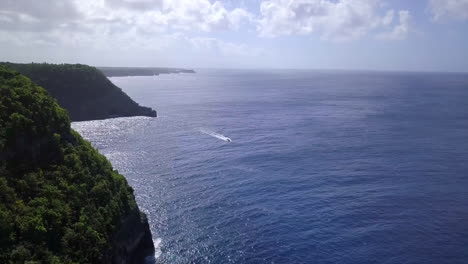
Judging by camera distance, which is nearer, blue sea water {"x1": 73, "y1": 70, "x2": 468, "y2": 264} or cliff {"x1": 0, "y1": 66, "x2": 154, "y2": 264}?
cliff {"x1": 0, "y1": 66, "x2": 154, "y2": 264}

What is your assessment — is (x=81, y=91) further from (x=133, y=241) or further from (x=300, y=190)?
(x=133, y=241)

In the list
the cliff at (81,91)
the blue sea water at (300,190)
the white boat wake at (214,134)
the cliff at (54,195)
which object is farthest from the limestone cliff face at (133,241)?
the cliff at (81,91)

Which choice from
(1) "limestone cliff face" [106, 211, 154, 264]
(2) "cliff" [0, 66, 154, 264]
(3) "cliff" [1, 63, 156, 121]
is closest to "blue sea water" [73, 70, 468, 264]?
(1) "limestone cliff face" [106, 211, 154, 264]

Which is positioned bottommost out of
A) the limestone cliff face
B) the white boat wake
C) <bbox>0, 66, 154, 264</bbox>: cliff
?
the limestone cliff face

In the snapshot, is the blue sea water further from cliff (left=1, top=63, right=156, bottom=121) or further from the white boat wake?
cliff (left=1, top=63, right=156, bottom=121)

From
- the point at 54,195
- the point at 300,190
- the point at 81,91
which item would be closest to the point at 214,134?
the point at 300,190

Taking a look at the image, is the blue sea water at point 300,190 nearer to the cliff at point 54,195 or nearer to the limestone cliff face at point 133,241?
the limestone cliff face at point 133,241
